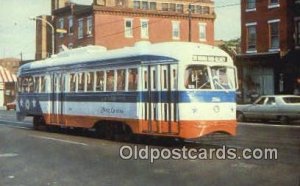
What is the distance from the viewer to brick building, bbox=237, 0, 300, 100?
40.2 m

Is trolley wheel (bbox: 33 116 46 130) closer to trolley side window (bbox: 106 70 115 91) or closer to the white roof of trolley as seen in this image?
the white roof of trolley

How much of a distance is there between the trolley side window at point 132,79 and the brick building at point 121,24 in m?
40.7

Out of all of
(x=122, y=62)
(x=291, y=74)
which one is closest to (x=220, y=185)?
(x=122, y=62)

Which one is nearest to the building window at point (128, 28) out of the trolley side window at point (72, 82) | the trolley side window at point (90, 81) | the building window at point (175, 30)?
the building window at point (175, 30)

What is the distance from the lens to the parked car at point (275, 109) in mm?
29312

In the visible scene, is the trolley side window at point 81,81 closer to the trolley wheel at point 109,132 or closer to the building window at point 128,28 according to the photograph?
the trolley wheel at point 109,132

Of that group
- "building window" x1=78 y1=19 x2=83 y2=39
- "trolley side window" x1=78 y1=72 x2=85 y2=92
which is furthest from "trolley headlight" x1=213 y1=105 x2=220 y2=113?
→ "building window" x1=78 y1=19 x2=83 y2=39

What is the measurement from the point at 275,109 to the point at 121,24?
3317 cm

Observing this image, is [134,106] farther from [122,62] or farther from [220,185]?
[220,185]

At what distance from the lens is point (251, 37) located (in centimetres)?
4362

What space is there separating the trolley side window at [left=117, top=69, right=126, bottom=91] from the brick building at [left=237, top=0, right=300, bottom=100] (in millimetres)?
23597

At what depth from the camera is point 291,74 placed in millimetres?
40094

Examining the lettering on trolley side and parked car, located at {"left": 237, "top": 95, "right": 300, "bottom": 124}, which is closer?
the lettering on trolley side

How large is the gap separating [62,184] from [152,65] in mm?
7158
